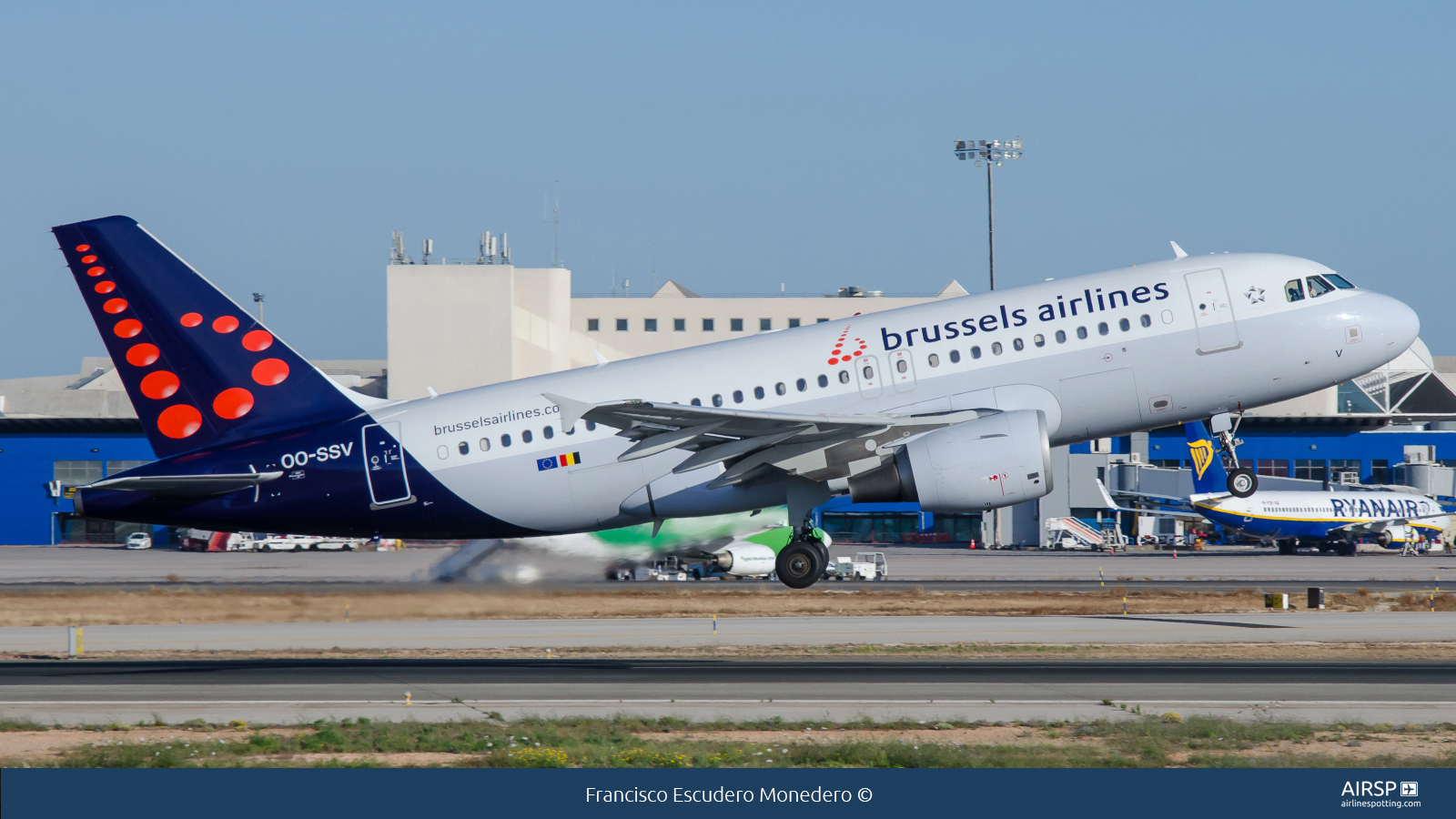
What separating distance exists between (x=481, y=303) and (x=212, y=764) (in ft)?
242

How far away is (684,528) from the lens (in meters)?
45.3

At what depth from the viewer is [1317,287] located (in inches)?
993

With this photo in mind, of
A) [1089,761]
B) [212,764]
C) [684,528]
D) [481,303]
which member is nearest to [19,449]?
[481,303]

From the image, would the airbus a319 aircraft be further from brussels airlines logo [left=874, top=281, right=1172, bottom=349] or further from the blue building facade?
the blue building facade

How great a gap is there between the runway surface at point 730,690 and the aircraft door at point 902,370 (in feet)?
18.1

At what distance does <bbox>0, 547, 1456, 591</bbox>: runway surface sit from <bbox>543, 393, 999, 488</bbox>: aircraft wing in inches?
647

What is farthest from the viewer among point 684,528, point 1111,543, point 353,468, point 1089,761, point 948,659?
point 1111,543

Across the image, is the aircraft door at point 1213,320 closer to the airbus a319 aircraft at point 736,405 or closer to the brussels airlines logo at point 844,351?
the airbus a319 aircraft at point 736,405

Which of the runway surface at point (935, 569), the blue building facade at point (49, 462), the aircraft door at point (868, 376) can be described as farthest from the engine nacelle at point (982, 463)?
the blue building facade at point (49, 462)

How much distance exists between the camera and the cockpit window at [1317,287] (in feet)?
82.5

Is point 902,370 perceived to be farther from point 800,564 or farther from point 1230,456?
point 1230,456

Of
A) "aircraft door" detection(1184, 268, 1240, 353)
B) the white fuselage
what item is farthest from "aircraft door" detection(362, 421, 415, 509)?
"aircraft door" detection(1184, 268, 1240, 353)

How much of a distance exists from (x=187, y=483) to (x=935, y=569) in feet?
156

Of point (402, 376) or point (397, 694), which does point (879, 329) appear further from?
point (402, 376)
